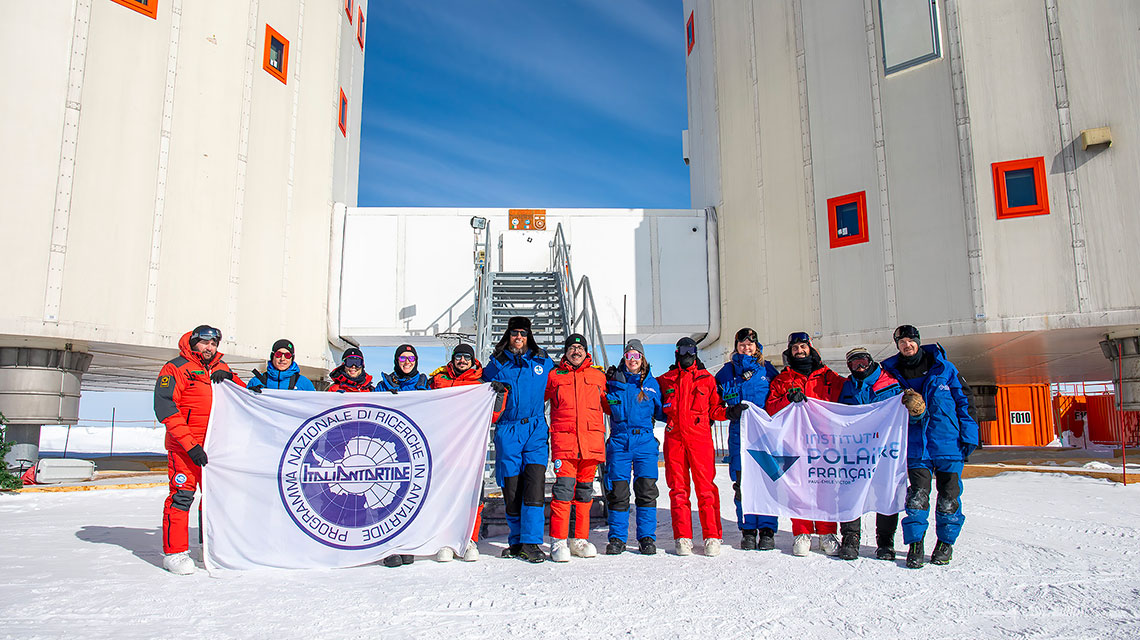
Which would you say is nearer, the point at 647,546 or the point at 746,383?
the point at 647,546

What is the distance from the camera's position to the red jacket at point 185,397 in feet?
15.6

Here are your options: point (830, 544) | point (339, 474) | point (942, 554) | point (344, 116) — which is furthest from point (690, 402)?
point (344, 116)

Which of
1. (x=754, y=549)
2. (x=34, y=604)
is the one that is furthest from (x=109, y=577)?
(x=754, y=549)

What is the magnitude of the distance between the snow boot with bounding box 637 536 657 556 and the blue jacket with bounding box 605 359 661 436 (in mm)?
848

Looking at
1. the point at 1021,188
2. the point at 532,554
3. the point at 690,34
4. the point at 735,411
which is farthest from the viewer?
the point at 690,34

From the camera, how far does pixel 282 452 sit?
16.7 ft

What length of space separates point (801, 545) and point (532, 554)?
2071mm

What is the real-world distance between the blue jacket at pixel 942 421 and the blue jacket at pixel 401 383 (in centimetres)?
384

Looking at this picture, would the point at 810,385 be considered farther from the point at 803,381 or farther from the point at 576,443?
the point at 576,443

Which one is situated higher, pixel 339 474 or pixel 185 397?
pixel 185 397

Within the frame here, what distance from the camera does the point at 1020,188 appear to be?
1148 centimetres

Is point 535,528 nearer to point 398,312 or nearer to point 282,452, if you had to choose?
point 282,452

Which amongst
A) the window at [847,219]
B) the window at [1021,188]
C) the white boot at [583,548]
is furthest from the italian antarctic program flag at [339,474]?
the window at [1021,188]

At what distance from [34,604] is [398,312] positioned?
11.5 meters
